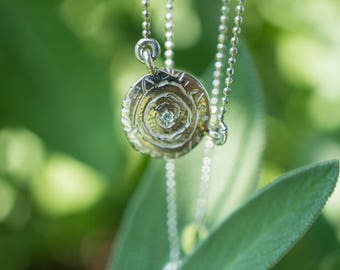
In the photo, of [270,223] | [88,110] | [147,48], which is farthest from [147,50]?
[88,110]

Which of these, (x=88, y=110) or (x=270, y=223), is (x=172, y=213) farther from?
(x=88, y=110)

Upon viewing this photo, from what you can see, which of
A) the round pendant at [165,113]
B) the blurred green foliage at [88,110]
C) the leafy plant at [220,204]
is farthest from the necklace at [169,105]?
the blurred green foliage at [88,110]

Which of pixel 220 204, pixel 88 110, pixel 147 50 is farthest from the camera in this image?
pixel 88 110

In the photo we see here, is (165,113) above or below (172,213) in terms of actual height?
above

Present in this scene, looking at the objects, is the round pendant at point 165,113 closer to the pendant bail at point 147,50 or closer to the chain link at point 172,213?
the pendant bail at point 147,50

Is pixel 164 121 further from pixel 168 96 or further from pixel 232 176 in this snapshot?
pixel 232 176

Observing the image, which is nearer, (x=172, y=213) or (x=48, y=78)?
(x=172, y=213)

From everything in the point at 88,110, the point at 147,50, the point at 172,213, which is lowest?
the point at 88,110
